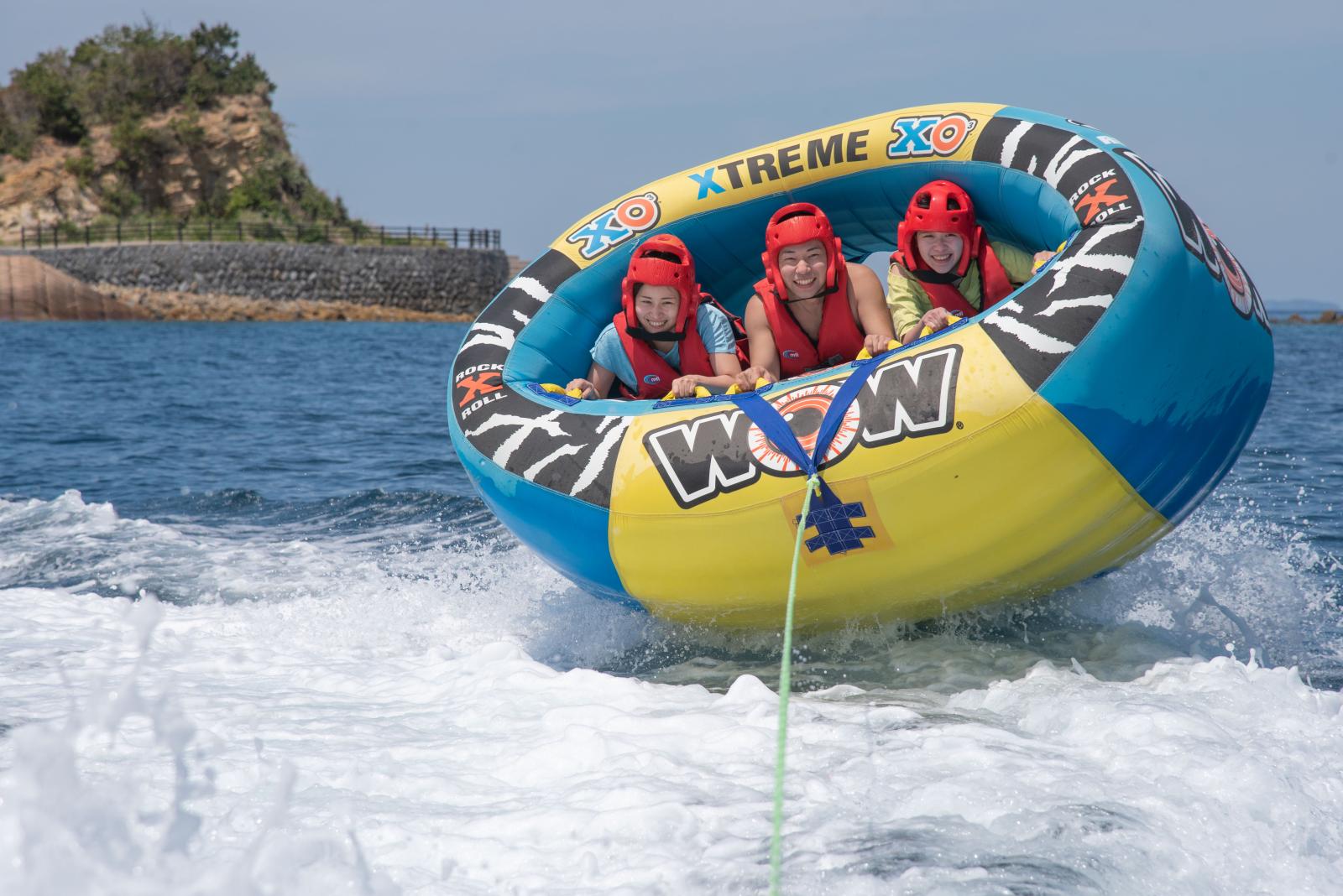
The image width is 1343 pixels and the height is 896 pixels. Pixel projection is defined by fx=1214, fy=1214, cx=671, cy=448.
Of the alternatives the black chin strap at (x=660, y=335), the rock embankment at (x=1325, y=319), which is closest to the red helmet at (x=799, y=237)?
the black chin strap at (x=660, y=335)

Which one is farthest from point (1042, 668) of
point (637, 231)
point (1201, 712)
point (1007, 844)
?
point (637, 231)

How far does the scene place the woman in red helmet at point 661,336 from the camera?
4.38m

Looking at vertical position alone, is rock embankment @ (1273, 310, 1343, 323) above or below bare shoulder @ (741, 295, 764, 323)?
above

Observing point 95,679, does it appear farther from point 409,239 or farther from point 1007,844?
point 409,239

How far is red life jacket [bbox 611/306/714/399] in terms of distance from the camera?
4570 millimetres

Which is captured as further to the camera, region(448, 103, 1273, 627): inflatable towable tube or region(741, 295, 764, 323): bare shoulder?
region(741, 295, 764, 323): bare shoulder

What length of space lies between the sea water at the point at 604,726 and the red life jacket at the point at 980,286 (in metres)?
1.11

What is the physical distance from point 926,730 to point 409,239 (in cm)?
3535

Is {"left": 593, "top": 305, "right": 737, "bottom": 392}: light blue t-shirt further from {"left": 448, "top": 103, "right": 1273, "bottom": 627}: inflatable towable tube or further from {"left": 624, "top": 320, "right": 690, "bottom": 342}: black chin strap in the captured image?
{"left": 448, "top": 103, "right": 1273, "bottom": 627}: inflatable towable tube

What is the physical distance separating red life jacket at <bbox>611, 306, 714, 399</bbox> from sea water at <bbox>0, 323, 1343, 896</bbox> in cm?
86

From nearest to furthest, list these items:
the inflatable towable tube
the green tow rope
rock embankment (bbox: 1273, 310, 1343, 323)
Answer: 1. the green tow rope
2. the inflatable towable tube
3. rock embankment (bbox: 1273, 310, 1343, 323)

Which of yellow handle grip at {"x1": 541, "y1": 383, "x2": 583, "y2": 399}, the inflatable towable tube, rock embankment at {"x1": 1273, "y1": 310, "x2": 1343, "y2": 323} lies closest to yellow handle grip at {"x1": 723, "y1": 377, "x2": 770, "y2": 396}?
the inflatable towable tube

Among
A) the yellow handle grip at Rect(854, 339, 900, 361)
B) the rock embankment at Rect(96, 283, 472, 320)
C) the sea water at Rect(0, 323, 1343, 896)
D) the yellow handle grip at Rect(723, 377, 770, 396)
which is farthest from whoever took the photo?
the rock embankment at Rect(96, 283, 472, 320)

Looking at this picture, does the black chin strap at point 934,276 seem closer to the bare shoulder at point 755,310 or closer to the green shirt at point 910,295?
the green shirt at point 910,295
